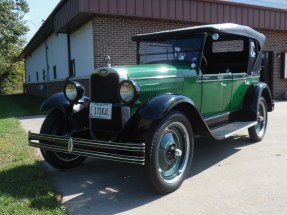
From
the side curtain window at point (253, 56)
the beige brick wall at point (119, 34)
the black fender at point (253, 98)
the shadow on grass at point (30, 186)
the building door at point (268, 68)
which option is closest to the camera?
the shadow on grass at point (30, 186)

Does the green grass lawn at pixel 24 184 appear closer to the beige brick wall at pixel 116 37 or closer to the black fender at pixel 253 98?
the black fender at pixel 253 98

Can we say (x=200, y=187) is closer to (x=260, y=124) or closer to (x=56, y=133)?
(x=56, y=133)

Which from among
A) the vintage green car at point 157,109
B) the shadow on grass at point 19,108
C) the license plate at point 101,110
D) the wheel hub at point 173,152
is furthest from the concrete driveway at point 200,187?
the shadow on grass at point 19,108

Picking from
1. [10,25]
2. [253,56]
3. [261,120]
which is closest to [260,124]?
[261,120]

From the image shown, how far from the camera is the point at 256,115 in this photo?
6148mm

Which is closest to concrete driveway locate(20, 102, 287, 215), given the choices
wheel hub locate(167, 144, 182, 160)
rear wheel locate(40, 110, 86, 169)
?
rear wheel locate(40, 110, 86, 169)

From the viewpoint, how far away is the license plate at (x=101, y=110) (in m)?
4.28

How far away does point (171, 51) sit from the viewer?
215 inches

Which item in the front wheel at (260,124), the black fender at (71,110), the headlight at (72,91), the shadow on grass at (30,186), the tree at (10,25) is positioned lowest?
the shadow on grass at (30,186)

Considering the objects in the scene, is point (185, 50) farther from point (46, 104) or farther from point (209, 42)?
point (46, 104)

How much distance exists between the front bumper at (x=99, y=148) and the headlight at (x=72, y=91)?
75 cm

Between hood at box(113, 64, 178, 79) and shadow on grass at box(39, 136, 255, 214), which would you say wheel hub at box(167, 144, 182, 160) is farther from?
hood at box(113, 64, 178, 79)

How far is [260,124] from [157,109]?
12.1 feet

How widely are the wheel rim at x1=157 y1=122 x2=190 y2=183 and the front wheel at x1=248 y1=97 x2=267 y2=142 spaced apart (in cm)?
258
